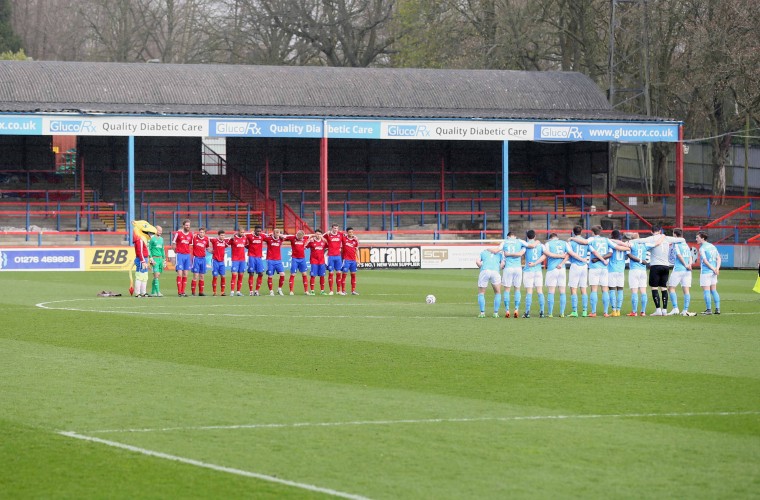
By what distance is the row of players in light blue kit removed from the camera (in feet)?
72.8

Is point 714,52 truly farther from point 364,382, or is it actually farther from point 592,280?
point 364,382

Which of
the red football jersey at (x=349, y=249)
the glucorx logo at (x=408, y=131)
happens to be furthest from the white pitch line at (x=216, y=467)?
the glucorx logo at (x=408, y=131)

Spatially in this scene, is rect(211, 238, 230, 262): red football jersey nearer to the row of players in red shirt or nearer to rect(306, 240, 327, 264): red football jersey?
the row of players in red shirt

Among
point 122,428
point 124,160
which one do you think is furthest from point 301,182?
point 122,428

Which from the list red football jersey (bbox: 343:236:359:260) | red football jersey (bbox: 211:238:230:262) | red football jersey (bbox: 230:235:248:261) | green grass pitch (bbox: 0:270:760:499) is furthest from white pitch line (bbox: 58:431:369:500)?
red football jersey (bbox: 343:236:359:260)

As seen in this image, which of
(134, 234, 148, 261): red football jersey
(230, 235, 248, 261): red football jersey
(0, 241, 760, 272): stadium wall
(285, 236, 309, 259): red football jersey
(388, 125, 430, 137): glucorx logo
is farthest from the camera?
(388, 125, 430, 137): glucorx logo

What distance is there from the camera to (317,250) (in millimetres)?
29953

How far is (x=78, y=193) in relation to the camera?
47.1 meters

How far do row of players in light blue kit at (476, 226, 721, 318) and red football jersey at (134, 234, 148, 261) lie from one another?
8.58 meters

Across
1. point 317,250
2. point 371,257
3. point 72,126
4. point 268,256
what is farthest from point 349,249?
point 72,126

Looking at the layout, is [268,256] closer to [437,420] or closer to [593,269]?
[593,269]

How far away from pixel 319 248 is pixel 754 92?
28836 mm

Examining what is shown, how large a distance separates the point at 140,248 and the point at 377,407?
A: 52.2 feet

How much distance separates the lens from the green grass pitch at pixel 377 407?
30.5 ft
